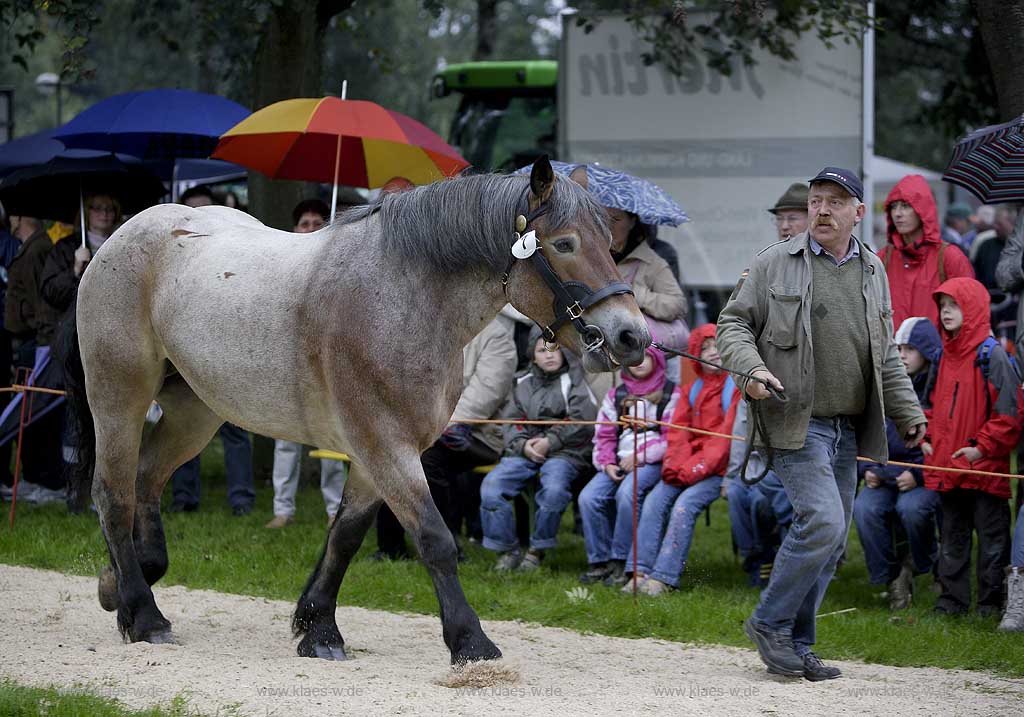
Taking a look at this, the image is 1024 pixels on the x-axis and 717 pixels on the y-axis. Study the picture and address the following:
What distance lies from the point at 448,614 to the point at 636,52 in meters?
7.63

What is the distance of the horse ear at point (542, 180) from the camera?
5184 mm

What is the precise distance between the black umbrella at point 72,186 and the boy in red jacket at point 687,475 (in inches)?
161

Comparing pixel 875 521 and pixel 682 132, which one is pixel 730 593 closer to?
pixel 875 521

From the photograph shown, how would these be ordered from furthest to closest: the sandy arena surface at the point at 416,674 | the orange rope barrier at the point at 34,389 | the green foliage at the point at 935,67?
the green foliage at the point at 935,67 < the orange rope barrier at the point at 34,389 < the sandy arena surface at the point at 416,674

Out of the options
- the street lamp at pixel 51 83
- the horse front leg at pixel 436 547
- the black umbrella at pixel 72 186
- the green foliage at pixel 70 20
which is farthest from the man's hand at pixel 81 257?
the horse front leg at pixel 436 547

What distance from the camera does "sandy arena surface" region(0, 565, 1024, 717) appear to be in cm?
502

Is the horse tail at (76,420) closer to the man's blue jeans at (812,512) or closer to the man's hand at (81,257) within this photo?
the man's hand at (81,257)

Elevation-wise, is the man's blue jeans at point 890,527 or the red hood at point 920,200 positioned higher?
the red hood at point 920,200

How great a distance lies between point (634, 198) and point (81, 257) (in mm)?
3864

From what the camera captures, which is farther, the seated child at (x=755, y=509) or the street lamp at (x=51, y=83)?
the street lamp at (x=51, y=83)

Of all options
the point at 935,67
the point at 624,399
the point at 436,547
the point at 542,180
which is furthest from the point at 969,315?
the point at 935,67

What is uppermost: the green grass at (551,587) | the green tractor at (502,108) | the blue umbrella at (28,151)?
→ the green tractor at (502,108)

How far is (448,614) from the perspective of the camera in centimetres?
532

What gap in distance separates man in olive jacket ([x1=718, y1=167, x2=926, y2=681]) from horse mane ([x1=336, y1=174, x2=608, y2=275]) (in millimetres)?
799
